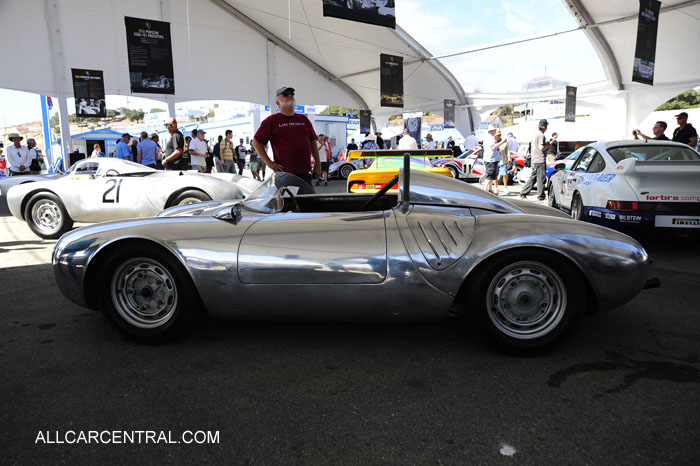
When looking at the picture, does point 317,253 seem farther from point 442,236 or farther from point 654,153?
point 654,153

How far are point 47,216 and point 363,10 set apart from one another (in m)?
8.30

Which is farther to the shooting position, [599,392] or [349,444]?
[599,392]

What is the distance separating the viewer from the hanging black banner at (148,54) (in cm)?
1355

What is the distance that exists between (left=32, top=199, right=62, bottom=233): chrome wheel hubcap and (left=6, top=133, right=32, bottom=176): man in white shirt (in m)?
5.97

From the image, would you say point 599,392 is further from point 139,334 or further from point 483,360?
point 139,334

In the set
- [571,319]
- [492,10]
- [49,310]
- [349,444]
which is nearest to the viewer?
A: [349,444]

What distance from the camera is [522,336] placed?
96.2 inches

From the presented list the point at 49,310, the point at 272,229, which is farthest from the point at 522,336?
the point at 49,310

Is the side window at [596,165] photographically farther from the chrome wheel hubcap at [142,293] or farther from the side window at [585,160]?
the chrome wheel hubcap at [142,293]

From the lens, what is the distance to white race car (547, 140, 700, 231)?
4.65 metres

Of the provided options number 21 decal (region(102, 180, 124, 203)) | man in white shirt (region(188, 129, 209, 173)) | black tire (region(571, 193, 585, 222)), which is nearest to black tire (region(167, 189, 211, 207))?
number 21 decal (region(102, 180, 124, 203))

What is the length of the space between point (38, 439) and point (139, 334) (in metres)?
0.88

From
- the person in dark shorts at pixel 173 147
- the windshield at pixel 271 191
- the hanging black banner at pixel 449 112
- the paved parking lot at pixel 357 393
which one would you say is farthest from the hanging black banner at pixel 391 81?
the paved parking lot at pixel 357 393

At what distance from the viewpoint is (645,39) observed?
44.7 feet
